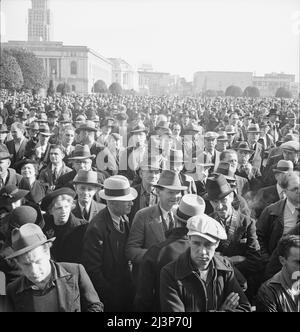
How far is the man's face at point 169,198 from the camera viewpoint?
401cm

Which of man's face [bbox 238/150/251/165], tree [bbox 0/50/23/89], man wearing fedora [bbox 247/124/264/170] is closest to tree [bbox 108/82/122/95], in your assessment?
tree [bbox 0/50/23/89]

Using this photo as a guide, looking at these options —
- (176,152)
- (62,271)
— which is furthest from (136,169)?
(62,271)

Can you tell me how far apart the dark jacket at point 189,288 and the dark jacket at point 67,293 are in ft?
1.75

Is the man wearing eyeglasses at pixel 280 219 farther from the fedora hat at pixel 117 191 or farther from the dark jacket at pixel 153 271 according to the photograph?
the fedora hat at pixel 117 191

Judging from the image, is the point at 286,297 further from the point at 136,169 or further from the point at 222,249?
the point at 136,169

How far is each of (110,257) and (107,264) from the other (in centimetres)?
6

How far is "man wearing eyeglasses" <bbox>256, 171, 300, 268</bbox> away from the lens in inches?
158

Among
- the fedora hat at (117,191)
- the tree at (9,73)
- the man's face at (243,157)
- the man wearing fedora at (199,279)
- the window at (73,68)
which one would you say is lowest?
the man wearing fedora at (199,279)

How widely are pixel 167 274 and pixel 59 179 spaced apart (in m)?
3.05

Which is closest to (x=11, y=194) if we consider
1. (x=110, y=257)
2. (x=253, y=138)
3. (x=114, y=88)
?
(x=110, y=257)

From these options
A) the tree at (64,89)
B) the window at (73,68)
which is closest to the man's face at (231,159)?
the tree at (64,89)

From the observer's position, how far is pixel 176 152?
5.43 m

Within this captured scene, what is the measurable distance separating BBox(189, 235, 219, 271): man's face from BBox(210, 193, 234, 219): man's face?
106 centimetres

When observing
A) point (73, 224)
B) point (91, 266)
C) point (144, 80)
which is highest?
point (144, 80)
